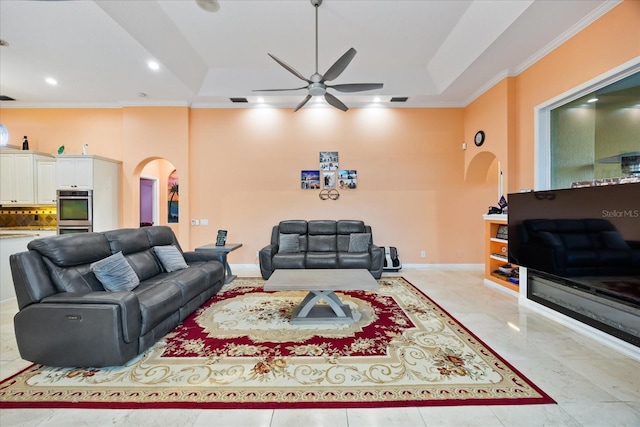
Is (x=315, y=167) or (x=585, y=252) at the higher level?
(x=315, y=167)

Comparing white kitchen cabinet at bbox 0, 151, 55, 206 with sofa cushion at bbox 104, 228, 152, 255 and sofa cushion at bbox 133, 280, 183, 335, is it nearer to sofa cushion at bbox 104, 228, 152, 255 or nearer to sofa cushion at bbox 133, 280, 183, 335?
sofa cushion at bbox 104, 228, 152, 255

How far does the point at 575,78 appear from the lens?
10.7 ft

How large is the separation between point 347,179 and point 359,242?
144 centimetres

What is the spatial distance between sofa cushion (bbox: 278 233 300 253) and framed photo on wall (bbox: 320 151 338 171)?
1.62m

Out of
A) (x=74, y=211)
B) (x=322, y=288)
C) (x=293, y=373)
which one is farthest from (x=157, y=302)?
(x=74, y=211)

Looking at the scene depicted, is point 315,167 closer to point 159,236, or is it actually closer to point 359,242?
point 359,242

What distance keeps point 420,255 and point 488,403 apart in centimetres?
411

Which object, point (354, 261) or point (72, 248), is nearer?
point (72, 248)

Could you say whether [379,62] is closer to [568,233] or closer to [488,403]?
[568,233]

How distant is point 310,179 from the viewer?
5.76 meters

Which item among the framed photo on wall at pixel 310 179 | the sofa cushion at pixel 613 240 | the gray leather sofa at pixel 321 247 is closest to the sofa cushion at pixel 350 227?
the gray leather sofa at pixel 321 247

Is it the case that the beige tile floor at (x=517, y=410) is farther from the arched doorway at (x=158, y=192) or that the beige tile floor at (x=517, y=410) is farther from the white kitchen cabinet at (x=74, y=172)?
the arched doorway at (x=158, y=192)

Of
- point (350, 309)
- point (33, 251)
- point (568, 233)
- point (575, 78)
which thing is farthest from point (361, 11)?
point (33, 251)

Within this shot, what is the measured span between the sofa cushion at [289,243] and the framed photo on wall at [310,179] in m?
1.15
